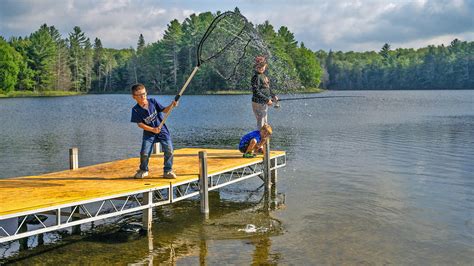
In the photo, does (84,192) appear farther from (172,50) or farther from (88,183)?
(172,50)

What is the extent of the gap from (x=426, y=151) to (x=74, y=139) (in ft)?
69.4

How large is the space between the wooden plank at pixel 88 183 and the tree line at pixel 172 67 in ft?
198

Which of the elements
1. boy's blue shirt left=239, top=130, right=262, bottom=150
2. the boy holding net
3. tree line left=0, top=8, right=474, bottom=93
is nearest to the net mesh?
the boy holding net

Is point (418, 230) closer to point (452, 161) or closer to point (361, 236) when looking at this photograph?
point (361, 236)

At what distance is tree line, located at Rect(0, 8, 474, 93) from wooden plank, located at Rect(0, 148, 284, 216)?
6050 centimetres

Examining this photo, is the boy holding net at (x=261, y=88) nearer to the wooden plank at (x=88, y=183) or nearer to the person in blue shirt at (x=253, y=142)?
the person in blue shirt at (x=253, y=142)

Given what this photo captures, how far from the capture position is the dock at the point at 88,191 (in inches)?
356

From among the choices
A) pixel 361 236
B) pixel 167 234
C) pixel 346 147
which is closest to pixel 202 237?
pixel 167 234

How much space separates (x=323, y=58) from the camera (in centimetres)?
18575

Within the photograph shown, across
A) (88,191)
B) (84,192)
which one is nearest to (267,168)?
(88,191)

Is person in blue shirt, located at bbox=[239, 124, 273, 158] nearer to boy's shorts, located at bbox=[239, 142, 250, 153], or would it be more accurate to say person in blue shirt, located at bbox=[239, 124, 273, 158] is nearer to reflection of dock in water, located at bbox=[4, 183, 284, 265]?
boy's shorts, located at bbox=[239, 142, 250, 153]

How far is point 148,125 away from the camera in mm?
11398

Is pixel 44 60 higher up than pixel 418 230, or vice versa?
pixel 44 60

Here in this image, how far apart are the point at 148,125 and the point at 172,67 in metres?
103
